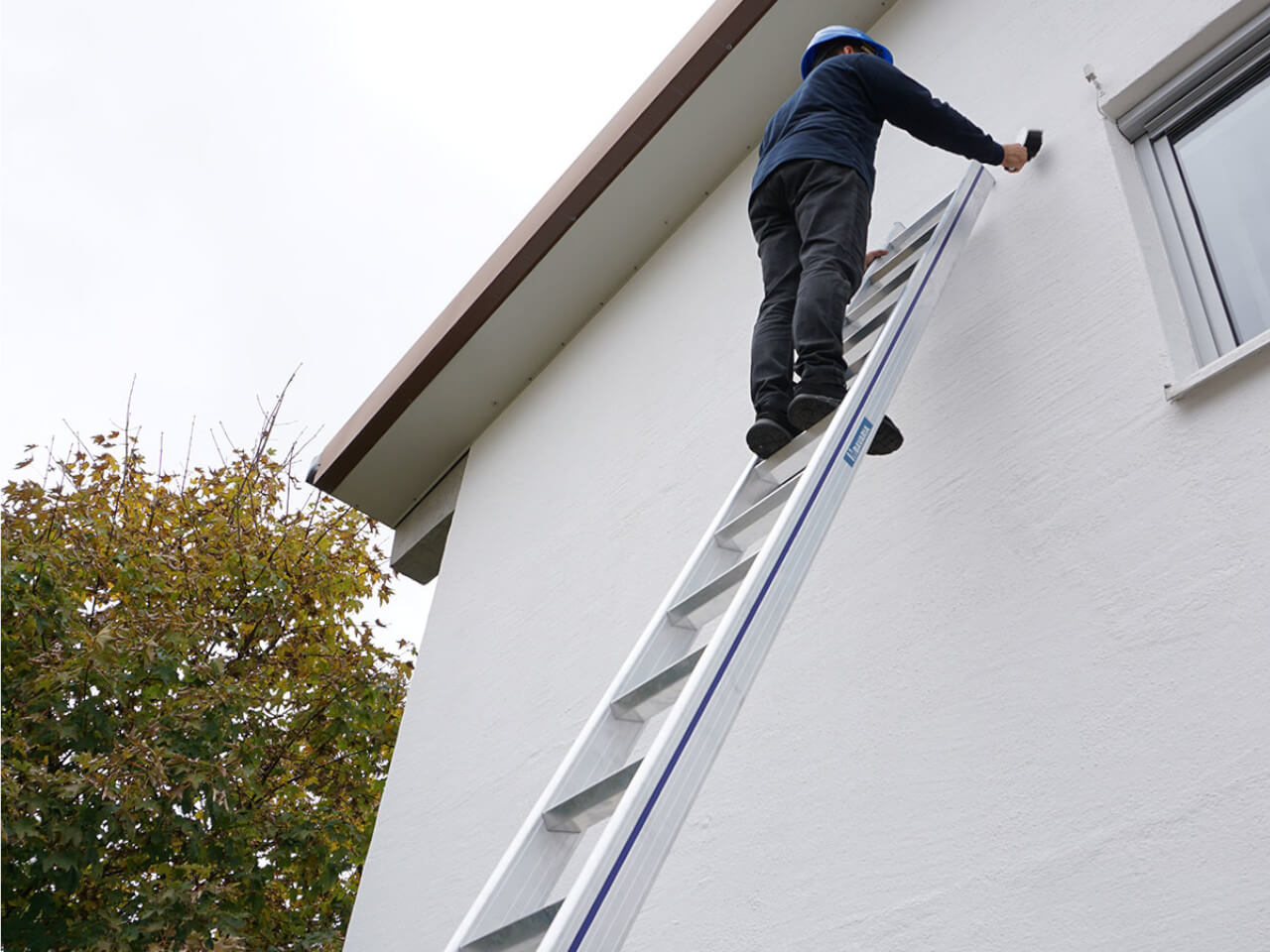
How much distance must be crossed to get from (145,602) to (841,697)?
7.56m

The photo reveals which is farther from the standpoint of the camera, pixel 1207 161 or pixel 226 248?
pixel 226 248

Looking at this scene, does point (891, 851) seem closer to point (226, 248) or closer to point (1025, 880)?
point (1025, 880)

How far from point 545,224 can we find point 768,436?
3312mm

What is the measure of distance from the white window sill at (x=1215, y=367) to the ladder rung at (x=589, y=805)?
5.17 feet

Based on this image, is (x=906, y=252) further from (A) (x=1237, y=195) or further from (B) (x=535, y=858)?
(B) (x=535, y=858)

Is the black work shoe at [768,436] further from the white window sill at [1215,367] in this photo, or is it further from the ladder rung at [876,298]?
the white window sill at [1215,367]

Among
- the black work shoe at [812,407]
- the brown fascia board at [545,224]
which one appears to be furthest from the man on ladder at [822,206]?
the brown fascia board at [545,224]

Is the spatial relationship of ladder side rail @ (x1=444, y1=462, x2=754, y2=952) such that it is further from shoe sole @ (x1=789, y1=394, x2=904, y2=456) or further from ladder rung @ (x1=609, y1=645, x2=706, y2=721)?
shoe sole @ (x1=789, y1=394, x2=904, y2=456)

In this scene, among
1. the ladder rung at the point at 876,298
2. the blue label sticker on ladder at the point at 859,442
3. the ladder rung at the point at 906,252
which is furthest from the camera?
the ladder rung at the point at 906,252

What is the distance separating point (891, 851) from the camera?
282 centimetres

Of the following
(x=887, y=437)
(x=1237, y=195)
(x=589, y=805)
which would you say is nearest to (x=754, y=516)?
(x=887, y=437)

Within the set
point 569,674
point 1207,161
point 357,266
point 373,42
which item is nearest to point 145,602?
point 569,674

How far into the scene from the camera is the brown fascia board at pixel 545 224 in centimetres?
536

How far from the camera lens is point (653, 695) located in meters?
2.40
